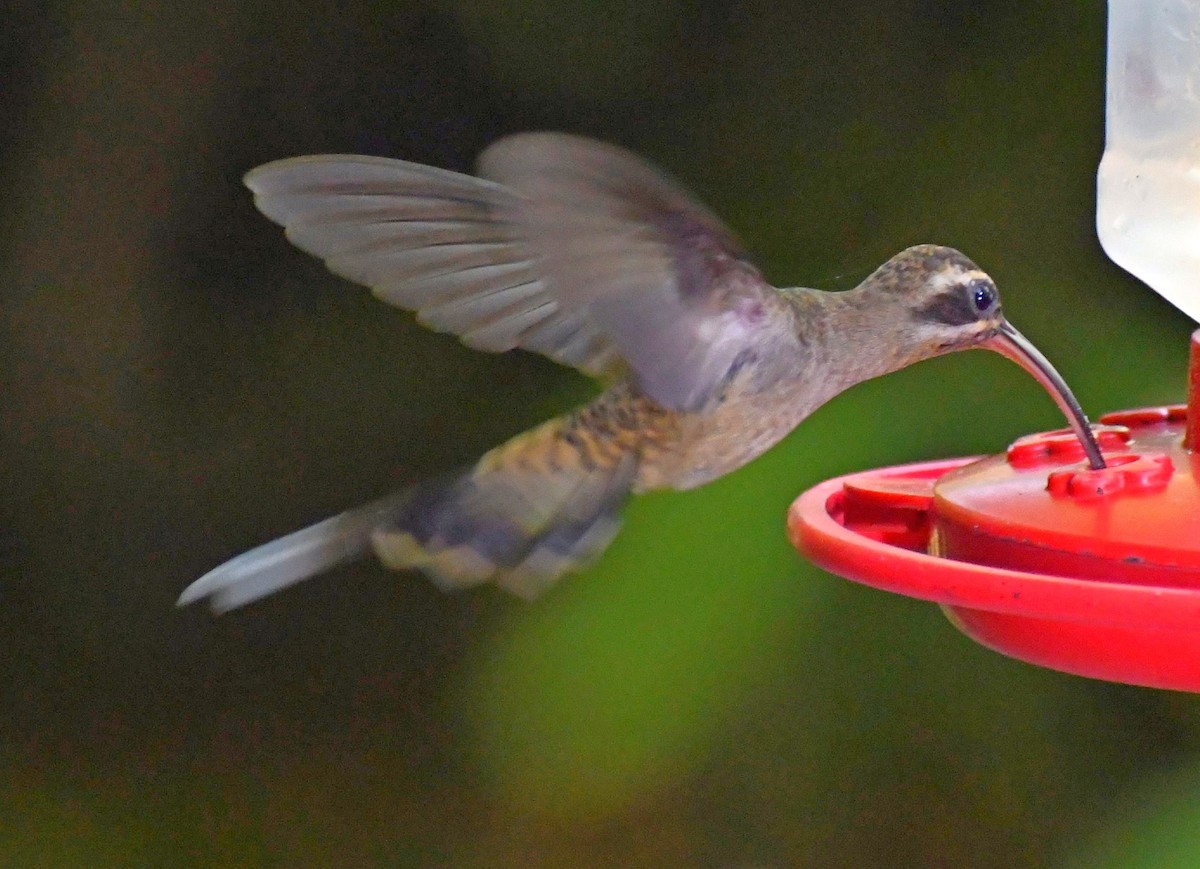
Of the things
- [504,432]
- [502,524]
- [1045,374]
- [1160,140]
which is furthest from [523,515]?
[1160,140]

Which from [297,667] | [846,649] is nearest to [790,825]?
[846,649]

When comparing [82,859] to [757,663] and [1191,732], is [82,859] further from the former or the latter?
[1191,732]

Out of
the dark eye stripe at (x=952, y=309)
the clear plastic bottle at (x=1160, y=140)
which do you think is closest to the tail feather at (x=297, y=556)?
the dark eye stripe at (x=952, y=309)

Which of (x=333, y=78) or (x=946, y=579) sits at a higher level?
(x=333, y=78)

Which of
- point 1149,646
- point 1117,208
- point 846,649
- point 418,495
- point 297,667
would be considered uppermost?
point 1117,208

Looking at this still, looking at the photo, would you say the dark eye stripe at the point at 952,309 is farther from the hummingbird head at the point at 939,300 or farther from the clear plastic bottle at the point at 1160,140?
the clear plastic bottle at the point at 1160,140

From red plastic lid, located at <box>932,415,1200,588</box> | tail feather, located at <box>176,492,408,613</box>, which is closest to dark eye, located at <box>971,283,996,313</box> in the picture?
red plastic lid, located at <box>932,415,1200,588</box>
